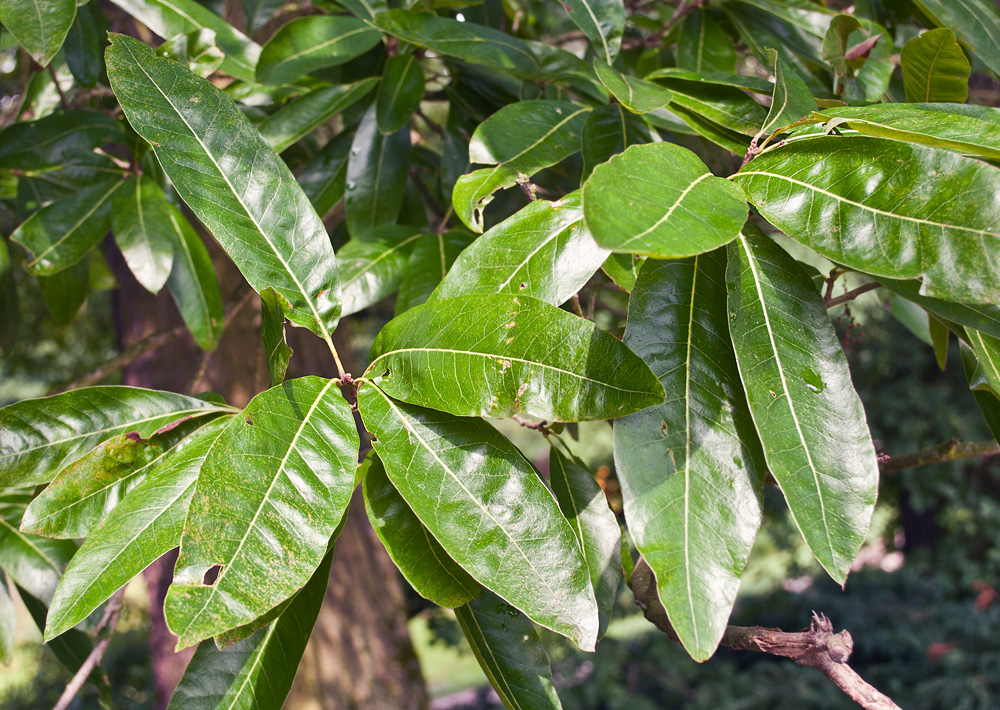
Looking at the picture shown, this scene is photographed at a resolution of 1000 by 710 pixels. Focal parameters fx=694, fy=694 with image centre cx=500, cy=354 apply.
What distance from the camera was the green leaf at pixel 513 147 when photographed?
0.77m

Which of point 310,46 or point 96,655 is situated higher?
point 310,46

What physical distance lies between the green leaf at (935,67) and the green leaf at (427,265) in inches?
23.4

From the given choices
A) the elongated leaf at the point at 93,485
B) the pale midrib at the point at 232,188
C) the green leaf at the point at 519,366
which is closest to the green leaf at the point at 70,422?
the elongated leaf at the point at 93,485

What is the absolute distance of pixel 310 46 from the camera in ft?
3.41

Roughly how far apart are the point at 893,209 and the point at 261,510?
1.80 feet

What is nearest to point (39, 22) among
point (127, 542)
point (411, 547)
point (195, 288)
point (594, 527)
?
point (195, 288)

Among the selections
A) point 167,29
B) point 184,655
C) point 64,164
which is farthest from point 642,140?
point 184,655

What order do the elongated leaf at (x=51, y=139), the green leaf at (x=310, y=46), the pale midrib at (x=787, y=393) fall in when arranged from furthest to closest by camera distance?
the elongated leaf at (x=51, y=139), the green leaf at (x=310, y=46), the pale midrib at (x=787, y=393)

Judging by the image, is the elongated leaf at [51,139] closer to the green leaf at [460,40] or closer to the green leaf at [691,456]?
the green leaf at [460,40]

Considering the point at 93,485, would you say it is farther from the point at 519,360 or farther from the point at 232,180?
the point at 519,360

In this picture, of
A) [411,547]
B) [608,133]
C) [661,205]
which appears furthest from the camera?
[608,133]

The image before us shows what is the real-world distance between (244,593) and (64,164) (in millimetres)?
977

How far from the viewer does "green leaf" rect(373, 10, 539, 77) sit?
92 centimetres

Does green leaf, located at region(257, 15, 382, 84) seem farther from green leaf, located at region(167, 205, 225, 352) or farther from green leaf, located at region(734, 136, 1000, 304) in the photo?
green leaf, located at region(734, 136, 1000, 304)
